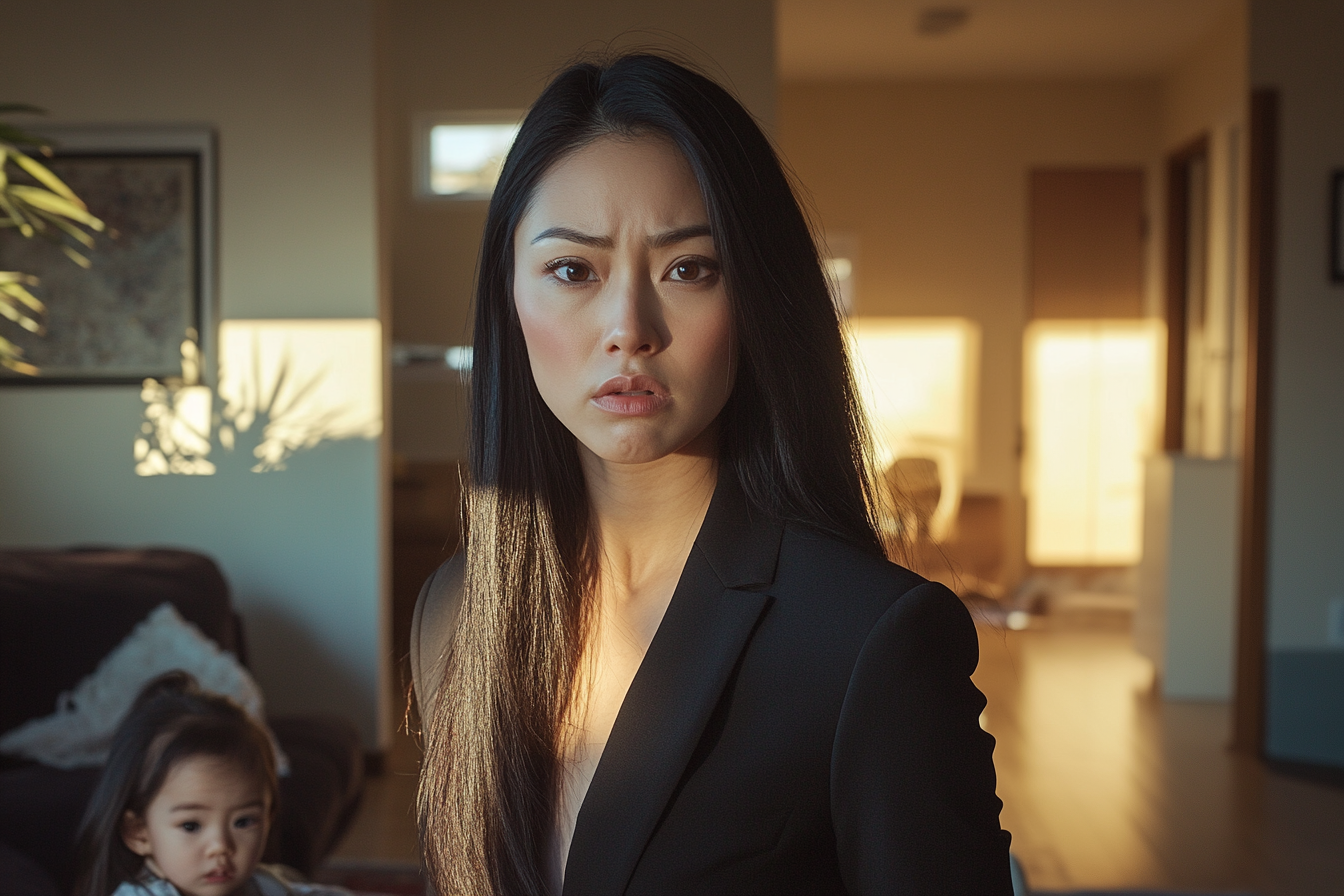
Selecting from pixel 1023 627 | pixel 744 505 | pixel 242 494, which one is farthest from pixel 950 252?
pixel 744 505

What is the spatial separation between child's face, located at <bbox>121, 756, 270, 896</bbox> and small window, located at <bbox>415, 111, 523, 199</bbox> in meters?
3.89

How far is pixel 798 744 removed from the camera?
792mm

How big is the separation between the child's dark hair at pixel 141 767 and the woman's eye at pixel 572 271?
1490 millimetres

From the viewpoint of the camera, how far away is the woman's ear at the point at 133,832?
6.60 ft

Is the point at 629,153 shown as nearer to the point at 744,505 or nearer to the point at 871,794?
the point at 744,505

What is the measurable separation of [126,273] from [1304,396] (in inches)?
170

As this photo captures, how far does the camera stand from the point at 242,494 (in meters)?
4.16

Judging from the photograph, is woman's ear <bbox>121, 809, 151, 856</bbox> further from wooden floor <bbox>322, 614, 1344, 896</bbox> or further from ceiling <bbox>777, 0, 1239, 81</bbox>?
ceiling <bbox>777, 0, 1239, 81</bbox>

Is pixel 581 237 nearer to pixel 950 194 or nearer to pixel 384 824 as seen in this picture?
pixel 384 824

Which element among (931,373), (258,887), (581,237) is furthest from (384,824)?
(931,373)

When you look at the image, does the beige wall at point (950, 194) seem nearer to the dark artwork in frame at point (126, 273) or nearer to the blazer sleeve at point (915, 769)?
the dark artwork in frame at point (126, 273)

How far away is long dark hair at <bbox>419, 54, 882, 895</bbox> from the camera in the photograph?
833 mm

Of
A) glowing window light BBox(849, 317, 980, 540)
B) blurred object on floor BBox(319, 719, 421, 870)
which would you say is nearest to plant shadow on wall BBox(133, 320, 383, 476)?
blurred object on floor BBox(319, 719, 421, 870)

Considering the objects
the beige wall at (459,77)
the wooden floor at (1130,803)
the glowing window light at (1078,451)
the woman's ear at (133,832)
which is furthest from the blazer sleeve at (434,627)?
the glowing window light at (1078,451)
